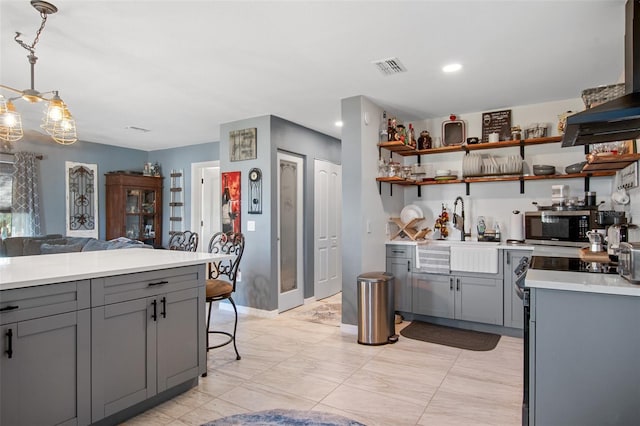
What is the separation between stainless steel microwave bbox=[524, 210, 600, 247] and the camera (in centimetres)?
355

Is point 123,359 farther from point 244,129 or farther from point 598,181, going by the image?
point 598,181

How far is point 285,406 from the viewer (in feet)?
7.93

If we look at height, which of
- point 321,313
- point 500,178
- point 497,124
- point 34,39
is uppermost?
point 34,39

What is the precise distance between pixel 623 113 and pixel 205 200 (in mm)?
5795

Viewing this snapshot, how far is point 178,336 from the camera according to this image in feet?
8.14

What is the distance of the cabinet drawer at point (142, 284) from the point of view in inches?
80.7

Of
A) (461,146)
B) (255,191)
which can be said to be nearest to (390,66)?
(461,146)

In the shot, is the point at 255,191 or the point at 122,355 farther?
the point at 255,191

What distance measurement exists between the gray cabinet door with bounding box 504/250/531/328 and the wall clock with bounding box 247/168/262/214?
112 inches

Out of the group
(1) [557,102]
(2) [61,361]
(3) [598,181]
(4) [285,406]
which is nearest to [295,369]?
(4) [285,406]

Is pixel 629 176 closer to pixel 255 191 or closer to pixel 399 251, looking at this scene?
pixel 399 251

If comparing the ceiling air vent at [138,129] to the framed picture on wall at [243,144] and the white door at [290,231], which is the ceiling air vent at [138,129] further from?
the white door at [290,231]

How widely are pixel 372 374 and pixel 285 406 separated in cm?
81

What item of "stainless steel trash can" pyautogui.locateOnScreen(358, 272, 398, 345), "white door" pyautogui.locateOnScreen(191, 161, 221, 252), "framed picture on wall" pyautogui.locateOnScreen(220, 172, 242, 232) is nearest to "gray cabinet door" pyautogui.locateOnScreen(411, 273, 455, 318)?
"stainless steel trash can" pyautogui.locateOnScreen(358, 272, 398, 345)
